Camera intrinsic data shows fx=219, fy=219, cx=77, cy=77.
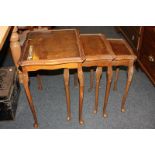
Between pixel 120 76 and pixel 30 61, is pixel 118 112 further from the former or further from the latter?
pixel 30 61

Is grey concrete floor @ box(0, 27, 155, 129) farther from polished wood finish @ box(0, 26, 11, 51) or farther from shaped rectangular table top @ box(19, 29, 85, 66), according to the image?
polished wood finish @ box(0, 26, 11, 51)

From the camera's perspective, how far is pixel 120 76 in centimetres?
259

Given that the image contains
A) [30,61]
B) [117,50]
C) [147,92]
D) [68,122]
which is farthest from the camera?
[147,92]

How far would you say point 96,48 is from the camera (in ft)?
5.77

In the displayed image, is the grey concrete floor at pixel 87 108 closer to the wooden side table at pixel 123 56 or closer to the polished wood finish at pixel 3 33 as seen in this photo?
the wooden side table at pixel 123 56

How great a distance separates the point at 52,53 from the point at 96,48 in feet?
1.25

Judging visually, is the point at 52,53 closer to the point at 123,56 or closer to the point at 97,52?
the point at 97,52

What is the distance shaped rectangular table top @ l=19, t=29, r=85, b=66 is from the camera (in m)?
1.52

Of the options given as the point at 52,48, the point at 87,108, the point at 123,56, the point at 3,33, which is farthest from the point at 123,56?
the point at 3,33

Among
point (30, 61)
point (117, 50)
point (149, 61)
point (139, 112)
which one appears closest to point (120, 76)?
point (149, 61)

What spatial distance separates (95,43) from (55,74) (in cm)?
93

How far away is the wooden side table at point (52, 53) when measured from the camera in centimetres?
152

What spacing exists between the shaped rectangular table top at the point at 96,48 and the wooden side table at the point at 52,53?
0.10 meters

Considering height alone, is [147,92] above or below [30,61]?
below
